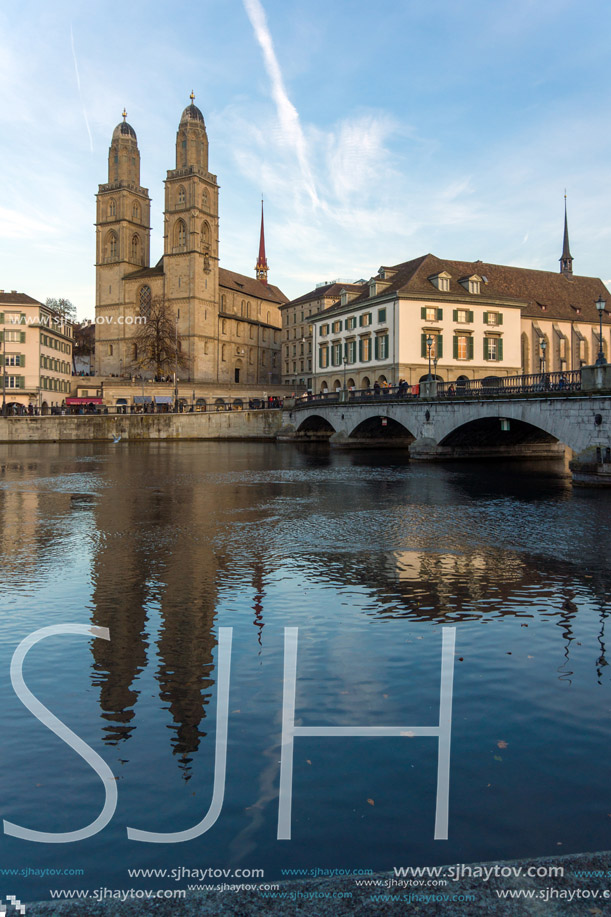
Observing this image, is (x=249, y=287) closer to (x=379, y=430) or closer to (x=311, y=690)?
(x=379, y=430)

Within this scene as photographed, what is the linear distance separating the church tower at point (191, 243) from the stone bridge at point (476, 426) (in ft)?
104

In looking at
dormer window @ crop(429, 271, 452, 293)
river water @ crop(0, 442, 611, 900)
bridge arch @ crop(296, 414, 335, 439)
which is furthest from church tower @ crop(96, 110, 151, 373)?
river water @ crop(0, 442, 611, 900)

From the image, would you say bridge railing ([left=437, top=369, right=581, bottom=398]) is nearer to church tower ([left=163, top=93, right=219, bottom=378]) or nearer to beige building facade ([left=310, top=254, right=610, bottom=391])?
beige building facade ([left=310, top=254, right=610, bottom=391])

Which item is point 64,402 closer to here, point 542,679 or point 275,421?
point 275,421

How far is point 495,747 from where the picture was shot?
531cm

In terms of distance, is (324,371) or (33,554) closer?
(33,554)

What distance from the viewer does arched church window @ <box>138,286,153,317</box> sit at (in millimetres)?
97181

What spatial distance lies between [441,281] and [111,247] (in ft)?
187

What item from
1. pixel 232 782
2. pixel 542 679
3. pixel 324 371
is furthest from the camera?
pixel 324 371

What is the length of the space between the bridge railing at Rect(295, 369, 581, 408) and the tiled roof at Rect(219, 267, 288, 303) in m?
47.6

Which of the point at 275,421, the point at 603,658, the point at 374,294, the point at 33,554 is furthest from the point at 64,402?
the point at 603,658

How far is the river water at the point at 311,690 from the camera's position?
13.7 ft

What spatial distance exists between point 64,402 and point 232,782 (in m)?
82.7

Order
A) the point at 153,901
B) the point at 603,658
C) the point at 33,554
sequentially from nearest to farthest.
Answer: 1. the point at 153,901
2. the point at 603,658
3. the point at 33,554
